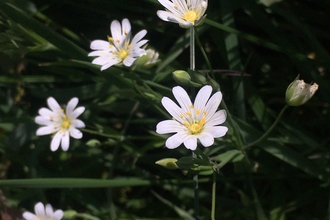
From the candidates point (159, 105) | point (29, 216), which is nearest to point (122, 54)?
point (159, 105)

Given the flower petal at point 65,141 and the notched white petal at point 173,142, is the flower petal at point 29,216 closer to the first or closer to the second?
the flower petal at point 65,141

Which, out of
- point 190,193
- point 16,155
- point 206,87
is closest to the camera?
point 206,87

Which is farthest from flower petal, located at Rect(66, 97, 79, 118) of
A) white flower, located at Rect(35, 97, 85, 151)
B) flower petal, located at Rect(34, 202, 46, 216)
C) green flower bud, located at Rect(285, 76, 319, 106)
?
green flower bud, located at Rect(285, 76, 319, 106)

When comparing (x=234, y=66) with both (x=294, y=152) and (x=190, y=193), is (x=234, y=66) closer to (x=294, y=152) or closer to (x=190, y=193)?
(x=294, y=152)

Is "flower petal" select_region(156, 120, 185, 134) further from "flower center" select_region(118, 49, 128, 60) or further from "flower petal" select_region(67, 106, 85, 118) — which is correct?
"flower petal" select_region(67, 106, 85, 118)

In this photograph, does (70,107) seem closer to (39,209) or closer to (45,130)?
(45,130)

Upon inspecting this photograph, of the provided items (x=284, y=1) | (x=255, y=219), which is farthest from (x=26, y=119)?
(x=284, y=1)
